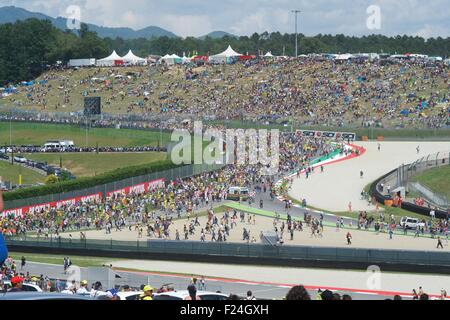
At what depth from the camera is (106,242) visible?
35.4 metres

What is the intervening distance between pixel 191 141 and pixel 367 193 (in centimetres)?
2171

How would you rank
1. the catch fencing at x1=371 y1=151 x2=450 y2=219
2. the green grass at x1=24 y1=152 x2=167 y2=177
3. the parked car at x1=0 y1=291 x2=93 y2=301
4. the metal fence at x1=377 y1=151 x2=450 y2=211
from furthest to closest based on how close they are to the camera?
the green grass at x1=24 y1=152 x2=167 y2=177, the metal fence at x1=377 y1=151 x2=450 y2=211, the catch fencing at x1=371 y1=151 x2=450 y2=219, the parked car at x1=0 y1=291 x2=93 y2=301

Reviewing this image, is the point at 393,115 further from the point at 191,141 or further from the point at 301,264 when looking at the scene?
the point at 301,264

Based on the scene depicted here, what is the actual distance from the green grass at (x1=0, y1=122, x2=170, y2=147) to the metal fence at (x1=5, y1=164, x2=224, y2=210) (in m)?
22.6

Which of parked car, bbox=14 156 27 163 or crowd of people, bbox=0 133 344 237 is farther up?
parked car, bbox=14 156 27 163

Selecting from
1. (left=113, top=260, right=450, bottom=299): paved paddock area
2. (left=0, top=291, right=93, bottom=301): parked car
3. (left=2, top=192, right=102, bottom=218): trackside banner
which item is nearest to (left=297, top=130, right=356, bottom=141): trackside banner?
(left=2, top=192, right=102, bottom=218): trackside banner

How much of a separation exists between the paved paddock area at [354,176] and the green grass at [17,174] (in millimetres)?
16726

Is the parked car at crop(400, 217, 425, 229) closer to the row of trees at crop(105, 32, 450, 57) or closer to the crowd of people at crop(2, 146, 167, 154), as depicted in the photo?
the crowd of people at crop(2, 146, 167, 154)

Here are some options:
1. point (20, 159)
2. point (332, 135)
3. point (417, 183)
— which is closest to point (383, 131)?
point (332, 135)

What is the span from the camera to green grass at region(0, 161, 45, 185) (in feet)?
205

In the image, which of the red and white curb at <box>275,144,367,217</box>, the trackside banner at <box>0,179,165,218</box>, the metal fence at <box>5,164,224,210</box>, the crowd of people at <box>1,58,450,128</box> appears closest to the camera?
the trackside banner at <box>0,179,165,218</box>

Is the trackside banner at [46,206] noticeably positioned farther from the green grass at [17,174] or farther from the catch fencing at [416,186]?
the catch fencing at [416,186]

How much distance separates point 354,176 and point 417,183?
22.2ft

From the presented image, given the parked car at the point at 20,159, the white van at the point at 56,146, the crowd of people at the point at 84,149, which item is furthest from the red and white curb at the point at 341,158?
the white van at the point at 56,146
